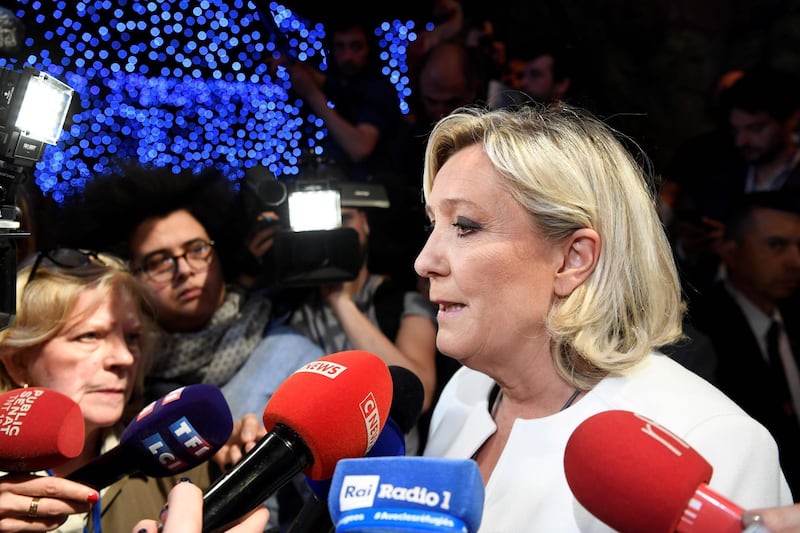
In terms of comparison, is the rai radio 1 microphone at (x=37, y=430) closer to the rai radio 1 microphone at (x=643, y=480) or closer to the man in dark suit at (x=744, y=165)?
the rai radio 1 microphone at (x=643, y=480)

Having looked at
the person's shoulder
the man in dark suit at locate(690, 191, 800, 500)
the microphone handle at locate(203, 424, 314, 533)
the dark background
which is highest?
the dark background

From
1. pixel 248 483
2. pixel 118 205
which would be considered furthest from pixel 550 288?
pixel 118 205

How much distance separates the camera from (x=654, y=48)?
4082 mm

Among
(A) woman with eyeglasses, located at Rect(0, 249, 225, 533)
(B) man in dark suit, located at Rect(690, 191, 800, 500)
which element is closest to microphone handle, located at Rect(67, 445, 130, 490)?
(A) woman with eyeglasses, located at Rect(0, 249, 225, 533)

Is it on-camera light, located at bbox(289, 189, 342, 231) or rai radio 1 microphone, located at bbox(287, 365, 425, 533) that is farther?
on-camera light, located at bbox(289, 189, 342, 231)

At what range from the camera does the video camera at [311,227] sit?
2271mm

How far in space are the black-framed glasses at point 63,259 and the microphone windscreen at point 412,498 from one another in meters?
1.26

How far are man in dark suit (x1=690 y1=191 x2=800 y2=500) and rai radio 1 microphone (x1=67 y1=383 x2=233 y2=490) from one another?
6.15ft

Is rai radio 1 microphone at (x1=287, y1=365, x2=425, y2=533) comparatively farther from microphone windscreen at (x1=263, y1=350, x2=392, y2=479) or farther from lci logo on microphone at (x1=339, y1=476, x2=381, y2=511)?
lci logo on microphone at (x1=339, y1=476, x2=381, y2=511)

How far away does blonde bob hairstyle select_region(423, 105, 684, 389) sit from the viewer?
139cm

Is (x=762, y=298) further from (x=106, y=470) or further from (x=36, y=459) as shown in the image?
(x=36, y=459)

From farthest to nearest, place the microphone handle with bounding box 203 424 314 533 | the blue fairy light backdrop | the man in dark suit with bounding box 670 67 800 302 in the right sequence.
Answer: the man in dark suit with bounding box 670 67 800 302 → the blue fairy light backdrop → the microphone handle with bounding box 203 424 314 533

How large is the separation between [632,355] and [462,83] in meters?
1.57

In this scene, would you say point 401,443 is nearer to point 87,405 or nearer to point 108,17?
point 87,405
